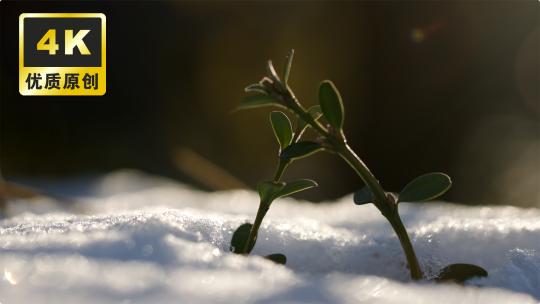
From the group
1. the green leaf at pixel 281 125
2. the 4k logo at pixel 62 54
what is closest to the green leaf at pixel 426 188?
the green leaf at pixel 281 125

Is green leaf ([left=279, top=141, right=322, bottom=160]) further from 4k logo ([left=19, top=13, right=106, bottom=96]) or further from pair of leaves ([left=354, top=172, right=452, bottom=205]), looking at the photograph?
4k logo ([left=19, top=13, right=106, bottom=96])

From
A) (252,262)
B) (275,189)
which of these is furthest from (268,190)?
(252,262)

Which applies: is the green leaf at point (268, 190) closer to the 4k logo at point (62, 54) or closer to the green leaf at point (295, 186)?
the green leaf at point (295, 186)

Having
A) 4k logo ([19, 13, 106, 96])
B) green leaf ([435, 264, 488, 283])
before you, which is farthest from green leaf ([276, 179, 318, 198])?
4k logo ([19, 13, 106, 96])

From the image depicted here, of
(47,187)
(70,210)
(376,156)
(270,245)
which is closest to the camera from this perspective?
(270,245)

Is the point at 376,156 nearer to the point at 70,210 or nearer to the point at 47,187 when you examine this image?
the point at 47,187

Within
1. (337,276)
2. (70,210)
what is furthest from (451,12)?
(337,276)
